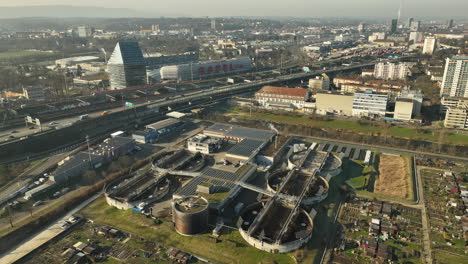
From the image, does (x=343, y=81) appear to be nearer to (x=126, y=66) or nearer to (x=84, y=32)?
(x=126, y=66)

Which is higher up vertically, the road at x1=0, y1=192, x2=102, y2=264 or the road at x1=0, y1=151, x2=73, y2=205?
the road at x1=0, y1=151, x2=73, y2=205

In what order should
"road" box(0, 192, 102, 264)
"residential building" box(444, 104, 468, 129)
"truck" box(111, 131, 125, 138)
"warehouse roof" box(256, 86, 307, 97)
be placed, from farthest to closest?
"warehouse roof" box(256, 86, 307, 97), "residential building" box(444, 104, 468, 129), "truck" box(111, 131, 125, 138), "road" box(0, 192, 102, 264)

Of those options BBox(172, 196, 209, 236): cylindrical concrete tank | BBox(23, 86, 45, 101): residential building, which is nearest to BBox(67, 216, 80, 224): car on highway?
BBox(172, 196, 209, 236): cylindrical concrete tank

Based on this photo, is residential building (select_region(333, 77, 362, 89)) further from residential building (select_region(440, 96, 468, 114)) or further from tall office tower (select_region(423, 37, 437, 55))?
tall office tower (select_region(423, 37, 437, 55))

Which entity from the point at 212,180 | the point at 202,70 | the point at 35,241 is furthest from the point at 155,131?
the point at 202,70

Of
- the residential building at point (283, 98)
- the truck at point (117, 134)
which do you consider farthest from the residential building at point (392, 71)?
the truck at point (117, 134)

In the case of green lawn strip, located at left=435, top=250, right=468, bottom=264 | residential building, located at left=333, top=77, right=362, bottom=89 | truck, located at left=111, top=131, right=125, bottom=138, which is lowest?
green lawn strip, located at left=435, top=250, right=468, bottom=264

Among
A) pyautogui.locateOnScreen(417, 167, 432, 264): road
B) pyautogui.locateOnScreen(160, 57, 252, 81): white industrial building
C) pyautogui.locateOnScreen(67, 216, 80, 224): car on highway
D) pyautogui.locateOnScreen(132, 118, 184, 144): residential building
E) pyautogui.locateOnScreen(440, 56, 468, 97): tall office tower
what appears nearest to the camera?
pyautogui.locateOnScreen(417, 167, 432, 264): road

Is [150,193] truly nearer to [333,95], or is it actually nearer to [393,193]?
[393,193]
